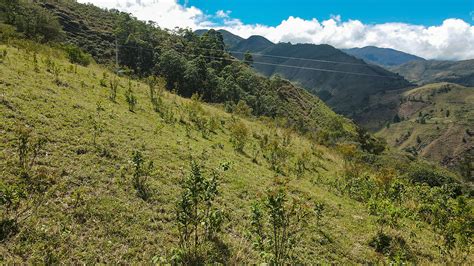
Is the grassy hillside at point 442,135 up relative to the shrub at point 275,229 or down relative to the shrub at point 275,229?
down

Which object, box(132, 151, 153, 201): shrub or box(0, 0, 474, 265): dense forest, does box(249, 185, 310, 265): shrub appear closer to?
box(0, 0, 474, 265): dense forest

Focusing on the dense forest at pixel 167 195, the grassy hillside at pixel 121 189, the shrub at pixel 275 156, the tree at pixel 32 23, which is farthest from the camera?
the tree at pixel 32 23

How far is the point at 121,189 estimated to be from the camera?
25.2 ft

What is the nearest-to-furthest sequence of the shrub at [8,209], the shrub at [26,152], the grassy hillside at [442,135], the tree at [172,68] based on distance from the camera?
1. the shrub at [8,209]
2. the shrub at [26,152]
3. the tree at [172,68]
4. the grassy hillside at [442,135]

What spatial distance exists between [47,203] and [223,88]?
159 feet

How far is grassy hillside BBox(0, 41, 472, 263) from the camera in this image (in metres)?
5.94

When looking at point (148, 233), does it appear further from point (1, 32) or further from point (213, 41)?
point (213, 41)

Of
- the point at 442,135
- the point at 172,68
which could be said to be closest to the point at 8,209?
the point at 172,68

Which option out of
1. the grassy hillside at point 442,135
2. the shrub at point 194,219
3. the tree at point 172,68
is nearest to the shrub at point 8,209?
the shrub at point 194,219

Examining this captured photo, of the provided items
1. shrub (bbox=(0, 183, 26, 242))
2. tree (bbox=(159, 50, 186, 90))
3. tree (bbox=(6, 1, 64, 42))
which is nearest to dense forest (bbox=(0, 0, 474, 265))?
shrub (bbox=(0, 183, 26, 242))

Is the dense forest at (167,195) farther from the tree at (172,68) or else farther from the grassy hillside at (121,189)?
the tree at (172,68)

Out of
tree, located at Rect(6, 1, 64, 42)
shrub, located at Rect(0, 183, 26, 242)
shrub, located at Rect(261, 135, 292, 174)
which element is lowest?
shrub, located at Rect(261, 135, 292, 174)

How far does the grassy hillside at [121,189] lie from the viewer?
19.5ft

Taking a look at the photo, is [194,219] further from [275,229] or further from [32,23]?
[32,23]
